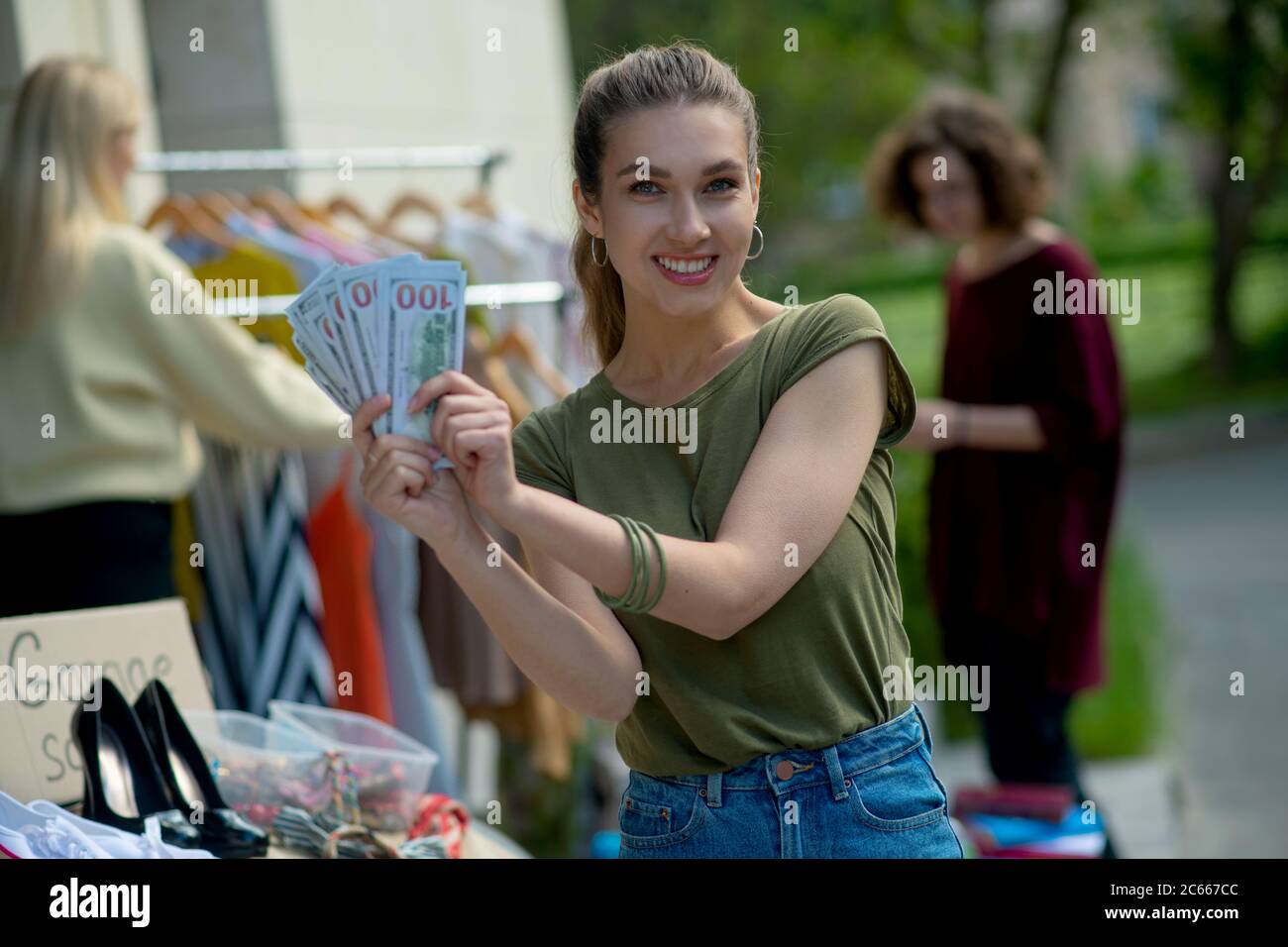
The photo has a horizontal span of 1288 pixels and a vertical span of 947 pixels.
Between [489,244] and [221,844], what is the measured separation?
2.19 meters

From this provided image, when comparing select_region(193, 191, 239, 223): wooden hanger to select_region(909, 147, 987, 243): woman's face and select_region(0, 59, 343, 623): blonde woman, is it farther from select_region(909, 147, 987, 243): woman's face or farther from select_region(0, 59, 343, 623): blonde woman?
select_region(909, 147, 987, 243): woman's face

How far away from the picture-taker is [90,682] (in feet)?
7.99

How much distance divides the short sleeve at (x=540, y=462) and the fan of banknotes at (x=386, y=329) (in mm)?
225

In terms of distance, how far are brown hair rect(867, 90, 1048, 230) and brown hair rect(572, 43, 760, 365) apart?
2.39 m

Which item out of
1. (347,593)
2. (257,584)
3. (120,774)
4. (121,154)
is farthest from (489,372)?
(120,774)

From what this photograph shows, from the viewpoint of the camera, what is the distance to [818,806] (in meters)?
1.73

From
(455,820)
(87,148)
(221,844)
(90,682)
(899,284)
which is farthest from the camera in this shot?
(899,284)

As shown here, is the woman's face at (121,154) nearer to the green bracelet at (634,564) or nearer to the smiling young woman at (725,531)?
the smiling young woman at (725,531)

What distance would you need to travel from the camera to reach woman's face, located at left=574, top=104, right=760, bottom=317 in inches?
67.5

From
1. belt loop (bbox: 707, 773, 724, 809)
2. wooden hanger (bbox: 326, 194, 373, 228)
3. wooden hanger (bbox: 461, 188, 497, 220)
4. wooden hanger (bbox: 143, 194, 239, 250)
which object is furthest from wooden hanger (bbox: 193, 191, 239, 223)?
belt loop (bbox: 707, 773, 724, 809)

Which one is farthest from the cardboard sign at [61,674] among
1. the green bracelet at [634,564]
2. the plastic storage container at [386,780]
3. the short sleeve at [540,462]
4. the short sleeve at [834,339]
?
the short sleeve at [834,339]

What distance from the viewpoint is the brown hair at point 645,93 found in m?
1.73
